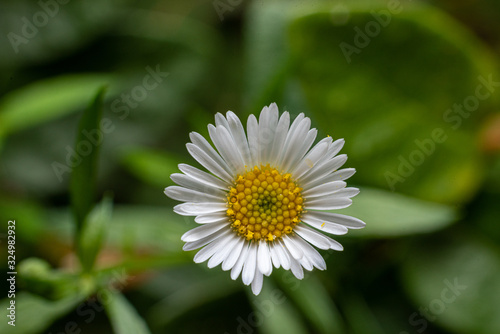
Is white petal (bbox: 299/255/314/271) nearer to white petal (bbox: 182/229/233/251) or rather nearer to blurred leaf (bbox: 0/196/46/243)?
white petal (bbox: 182/229/233/251)

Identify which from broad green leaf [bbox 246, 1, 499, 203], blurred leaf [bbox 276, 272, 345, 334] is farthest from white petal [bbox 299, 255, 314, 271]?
broad green leaf [bbox 246, 1, 499, 203]

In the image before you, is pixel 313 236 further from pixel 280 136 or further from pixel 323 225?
pixel 280 136

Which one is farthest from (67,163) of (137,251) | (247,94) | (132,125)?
(247,94)

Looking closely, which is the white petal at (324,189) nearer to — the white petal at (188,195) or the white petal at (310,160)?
the white petal at (310,160)

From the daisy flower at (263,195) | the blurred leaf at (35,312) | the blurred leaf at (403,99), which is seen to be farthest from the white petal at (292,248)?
the blurred leaf at (403,99)

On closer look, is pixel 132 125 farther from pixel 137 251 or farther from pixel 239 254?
pixel 239 254

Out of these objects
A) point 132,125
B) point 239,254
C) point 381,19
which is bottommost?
point 239,254
